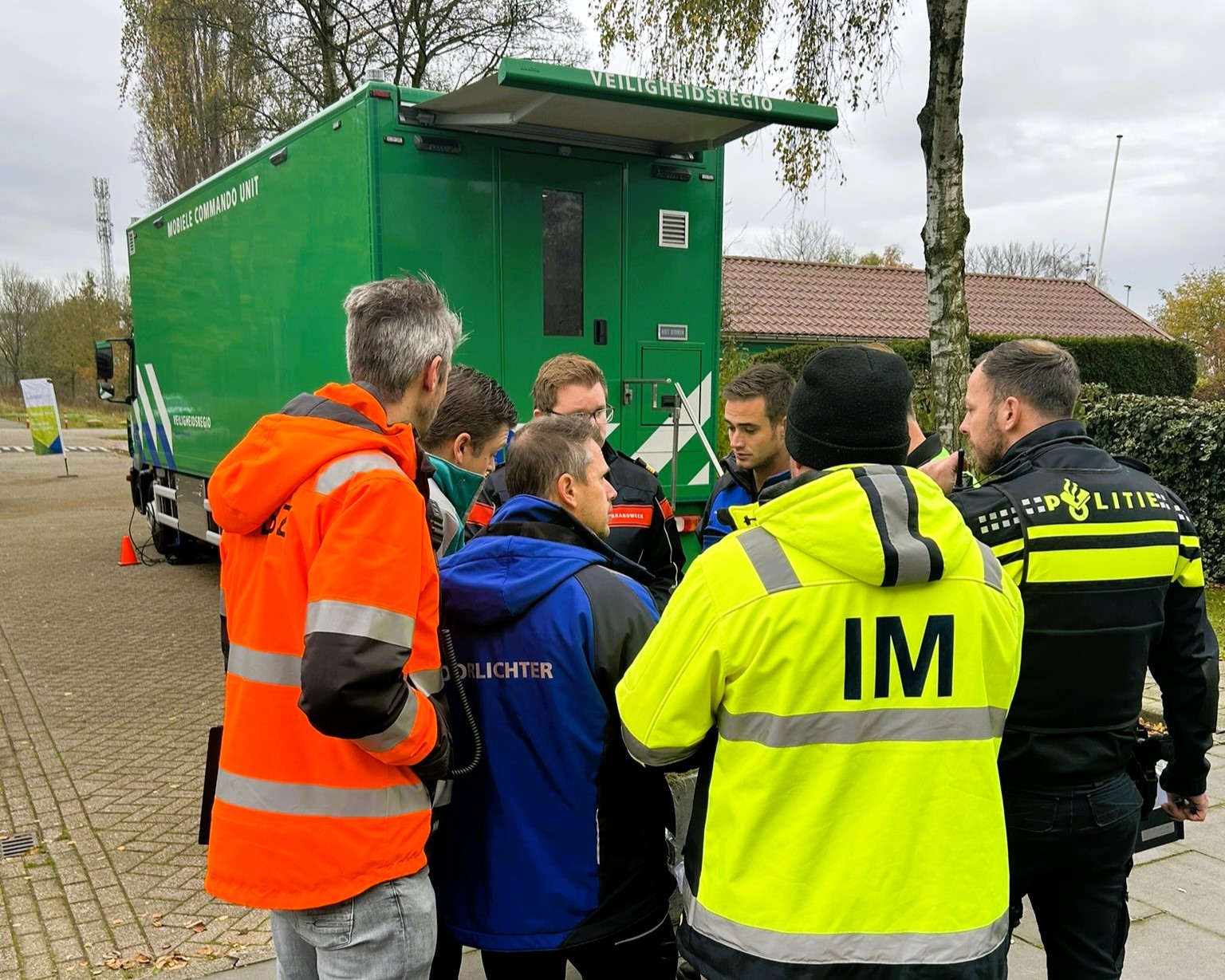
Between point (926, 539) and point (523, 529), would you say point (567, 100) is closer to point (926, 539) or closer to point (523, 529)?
point (523, 529)

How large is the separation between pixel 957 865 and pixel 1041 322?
28.9m

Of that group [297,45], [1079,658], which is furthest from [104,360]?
[1079,658]

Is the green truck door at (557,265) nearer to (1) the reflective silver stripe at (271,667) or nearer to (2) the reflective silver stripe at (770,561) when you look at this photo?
(1) the reflective silver stripe at (271,667)

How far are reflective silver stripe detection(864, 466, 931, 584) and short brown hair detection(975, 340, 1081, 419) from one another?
42.4 inches

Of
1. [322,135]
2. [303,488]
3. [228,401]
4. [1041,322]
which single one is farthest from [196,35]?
[1041,322]

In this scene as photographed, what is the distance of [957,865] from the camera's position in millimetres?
1682

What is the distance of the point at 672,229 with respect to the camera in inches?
247

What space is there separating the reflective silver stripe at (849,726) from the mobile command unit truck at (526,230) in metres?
3.89

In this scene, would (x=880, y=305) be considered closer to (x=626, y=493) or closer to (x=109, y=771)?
(x=109, y=771)

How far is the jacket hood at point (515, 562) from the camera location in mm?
1965

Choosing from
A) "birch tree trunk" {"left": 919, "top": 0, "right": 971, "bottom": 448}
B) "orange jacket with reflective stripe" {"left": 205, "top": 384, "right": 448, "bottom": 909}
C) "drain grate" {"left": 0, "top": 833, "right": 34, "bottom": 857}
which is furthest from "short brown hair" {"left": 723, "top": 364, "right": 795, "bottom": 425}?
"birch tree trunk" {"left": 919, "top": 0, "right": 971, "bottom": 448}

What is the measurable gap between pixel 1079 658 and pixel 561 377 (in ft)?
7.07

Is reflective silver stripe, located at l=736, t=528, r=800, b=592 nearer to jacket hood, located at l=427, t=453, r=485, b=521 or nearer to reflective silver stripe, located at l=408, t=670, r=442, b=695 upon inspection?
reflective silver stripe, located at l=408, t=670, r=442, b=695

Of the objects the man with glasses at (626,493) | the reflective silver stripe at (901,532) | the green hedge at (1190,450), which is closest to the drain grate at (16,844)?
the man with glasses at (626,493)
